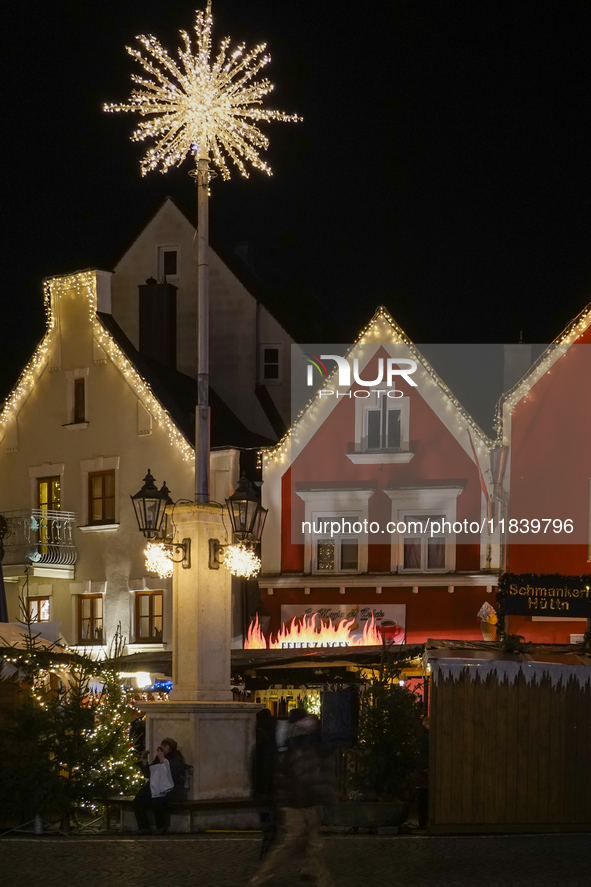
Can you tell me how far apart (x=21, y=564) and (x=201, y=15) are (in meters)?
15.2

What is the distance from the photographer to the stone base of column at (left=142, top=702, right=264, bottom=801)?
1652 centimetres

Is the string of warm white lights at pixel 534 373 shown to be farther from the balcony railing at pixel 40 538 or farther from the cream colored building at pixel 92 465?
the balcony railing at pixel 40 538

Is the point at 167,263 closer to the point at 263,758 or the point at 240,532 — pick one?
the point at 240,532

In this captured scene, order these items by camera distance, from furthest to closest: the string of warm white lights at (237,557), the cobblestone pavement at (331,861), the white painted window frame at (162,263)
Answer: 1. the white painted window frame at (162,263)
2. the string of warm white lights at (237,557)
3. the cobblestone pavement at (331,861)

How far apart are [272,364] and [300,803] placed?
73.1 ft

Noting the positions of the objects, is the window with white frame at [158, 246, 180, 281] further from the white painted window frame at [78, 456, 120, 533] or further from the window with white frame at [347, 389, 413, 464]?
the window with white frame at [347, 389, 413, 464]

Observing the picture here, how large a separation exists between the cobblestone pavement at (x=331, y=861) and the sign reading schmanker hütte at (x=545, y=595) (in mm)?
4631

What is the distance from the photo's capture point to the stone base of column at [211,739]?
16.5 meters

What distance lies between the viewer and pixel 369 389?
95.0ft

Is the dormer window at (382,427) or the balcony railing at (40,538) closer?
the dormer window at (382,427)

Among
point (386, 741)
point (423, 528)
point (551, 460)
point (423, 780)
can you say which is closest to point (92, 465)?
point (423, 528)

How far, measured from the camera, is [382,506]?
2869 cm

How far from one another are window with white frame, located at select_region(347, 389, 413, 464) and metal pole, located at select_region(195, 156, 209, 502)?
1095cm

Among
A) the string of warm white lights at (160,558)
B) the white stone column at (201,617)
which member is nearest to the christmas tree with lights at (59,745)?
A: the white stone column at (201,617)
